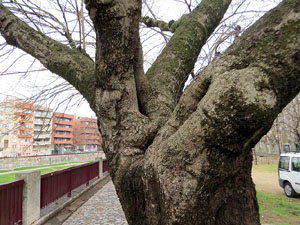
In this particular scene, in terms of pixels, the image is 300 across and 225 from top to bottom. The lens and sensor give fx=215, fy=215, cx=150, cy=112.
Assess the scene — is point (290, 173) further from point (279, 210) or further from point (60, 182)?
point (60, 182)

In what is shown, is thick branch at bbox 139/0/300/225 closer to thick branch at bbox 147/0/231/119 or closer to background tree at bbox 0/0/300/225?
background tree at bbox 0/0/300/225

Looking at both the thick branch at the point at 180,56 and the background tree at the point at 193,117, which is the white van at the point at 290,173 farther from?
the background tree at the point at 193,117

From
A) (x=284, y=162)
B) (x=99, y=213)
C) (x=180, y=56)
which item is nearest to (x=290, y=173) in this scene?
(x=284, y=162)

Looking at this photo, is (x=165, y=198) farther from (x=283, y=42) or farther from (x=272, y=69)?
(x=283, y=42)

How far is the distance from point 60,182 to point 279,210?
24.7 feet

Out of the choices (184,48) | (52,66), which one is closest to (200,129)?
(184,48)

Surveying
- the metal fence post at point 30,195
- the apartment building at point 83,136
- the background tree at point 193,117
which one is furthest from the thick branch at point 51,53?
the apartment building at point 83,136

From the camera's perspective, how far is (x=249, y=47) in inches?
56.5

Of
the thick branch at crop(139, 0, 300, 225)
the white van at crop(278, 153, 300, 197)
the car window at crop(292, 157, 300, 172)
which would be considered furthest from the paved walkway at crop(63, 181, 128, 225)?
the car window at crop(292, 157, 300, 172)

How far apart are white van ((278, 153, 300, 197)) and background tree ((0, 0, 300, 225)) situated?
9448 millimetres

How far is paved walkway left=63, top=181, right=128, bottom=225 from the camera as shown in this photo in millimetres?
5815

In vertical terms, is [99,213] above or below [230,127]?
below

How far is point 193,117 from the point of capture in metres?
1.51

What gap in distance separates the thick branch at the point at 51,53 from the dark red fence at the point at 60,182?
421 cm
